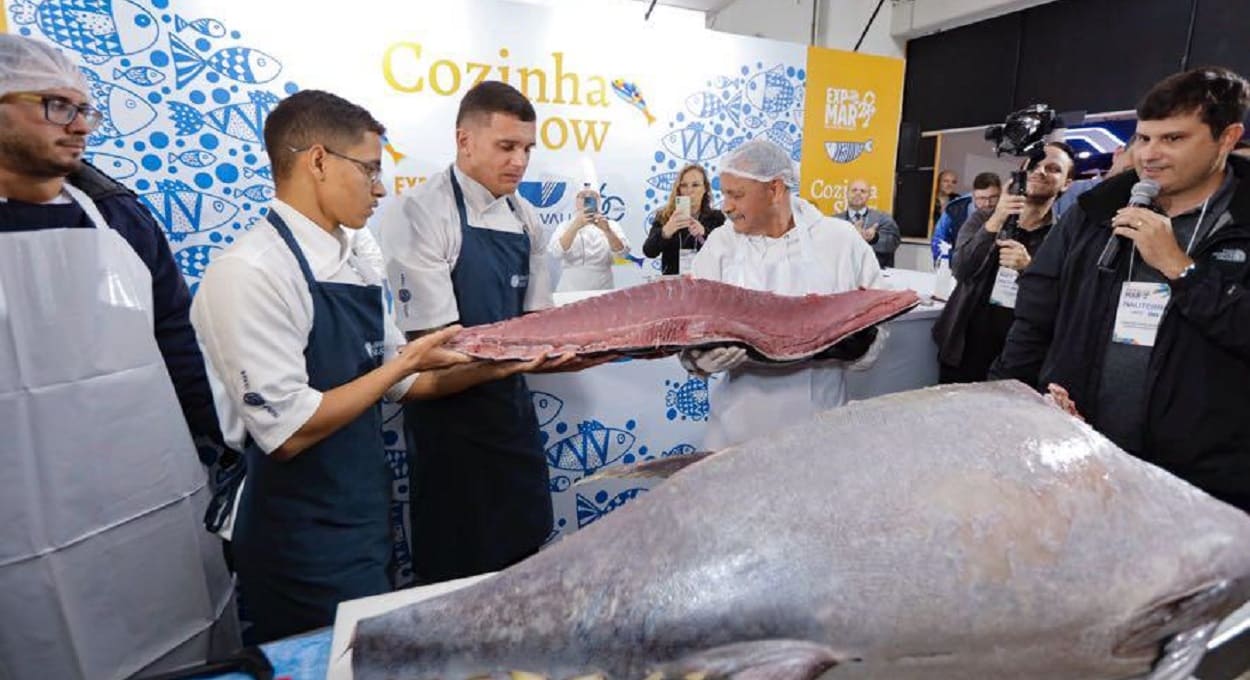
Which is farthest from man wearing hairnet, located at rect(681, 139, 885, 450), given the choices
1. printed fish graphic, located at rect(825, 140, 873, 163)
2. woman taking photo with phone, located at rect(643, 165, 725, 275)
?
printed fish graphic, located at rect(825, 140, 873, 163)

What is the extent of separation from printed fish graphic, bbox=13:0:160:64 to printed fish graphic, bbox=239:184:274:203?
2.62 ft

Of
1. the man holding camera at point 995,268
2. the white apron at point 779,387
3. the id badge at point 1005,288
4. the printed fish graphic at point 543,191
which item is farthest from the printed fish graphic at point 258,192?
the id badge at point 1005,288

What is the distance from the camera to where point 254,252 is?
4.56 feet

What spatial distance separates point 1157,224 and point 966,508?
5.08ft

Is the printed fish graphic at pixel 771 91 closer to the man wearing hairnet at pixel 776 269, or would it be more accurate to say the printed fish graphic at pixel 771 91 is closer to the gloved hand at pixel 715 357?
the man wearing hairnet at pixel 776 269

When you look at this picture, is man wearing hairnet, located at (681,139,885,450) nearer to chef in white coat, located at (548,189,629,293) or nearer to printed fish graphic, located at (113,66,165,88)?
chef in white coat, located at (548,189,629,293)

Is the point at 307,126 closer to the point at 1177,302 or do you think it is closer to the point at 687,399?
the point at 687,399

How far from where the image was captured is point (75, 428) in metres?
1.67

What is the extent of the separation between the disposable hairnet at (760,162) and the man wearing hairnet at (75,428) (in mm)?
1849

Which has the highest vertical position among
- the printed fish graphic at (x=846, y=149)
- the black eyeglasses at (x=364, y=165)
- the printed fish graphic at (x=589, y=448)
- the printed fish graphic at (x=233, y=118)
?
the printed fish graphic at (x=846, y=149)

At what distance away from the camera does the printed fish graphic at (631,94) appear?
497 cm

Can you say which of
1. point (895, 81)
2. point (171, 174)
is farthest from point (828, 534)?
point (895, 81)

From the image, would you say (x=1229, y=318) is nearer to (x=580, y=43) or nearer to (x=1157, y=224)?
(x=1157, y=224)

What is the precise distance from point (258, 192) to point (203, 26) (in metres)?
0.87
